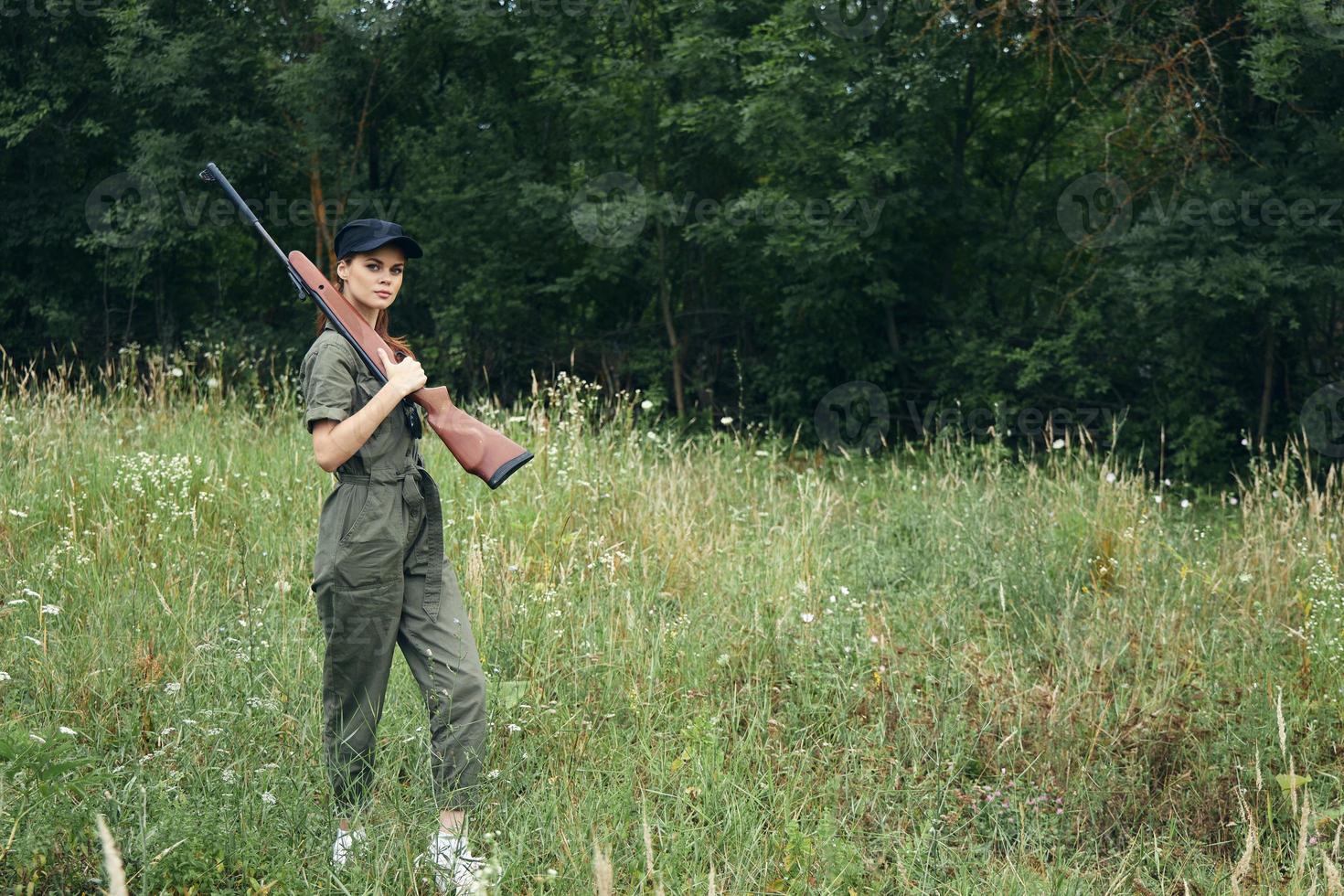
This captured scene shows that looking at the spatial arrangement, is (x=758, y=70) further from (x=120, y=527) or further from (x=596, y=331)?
(x=120, y=527)

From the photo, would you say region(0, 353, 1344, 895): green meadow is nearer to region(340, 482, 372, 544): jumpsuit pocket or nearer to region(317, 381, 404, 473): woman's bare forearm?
region(340, 482, 372, 544): jumpsuit pocket

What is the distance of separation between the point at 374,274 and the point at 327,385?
1.17ft

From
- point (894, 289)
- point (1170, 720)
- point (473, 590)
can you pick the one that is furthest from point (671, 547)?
point (894, 289)

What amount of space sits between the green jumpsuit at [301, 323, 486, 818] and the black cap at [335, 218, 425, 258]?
0.24 meters

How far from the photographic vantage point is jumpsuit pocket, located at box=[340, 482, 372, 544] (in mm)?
2992

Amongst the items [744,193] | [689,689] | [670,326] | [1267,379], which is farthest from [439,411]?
[670,326]

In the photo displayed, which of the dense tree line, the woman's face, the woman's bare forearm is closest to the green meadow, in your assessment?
the woman's bare forearm

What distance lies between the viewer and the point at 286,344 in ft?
52.9

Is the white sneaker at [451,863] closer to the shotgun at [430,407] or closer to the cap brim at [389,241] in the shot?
the shotgun at [430,407]

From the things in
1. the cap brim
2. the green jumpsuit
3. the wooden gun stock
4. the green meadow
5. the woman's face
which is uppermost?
the cap brim

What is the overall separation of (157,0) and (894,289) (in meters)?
10.4

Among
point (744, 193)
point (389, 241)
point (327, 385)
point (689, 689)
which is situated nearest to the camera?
point (327, 385)

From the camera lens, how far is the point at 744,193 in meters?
13.4

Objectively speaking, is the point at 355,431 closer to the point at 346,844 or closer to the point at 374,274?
the point at 374,274
